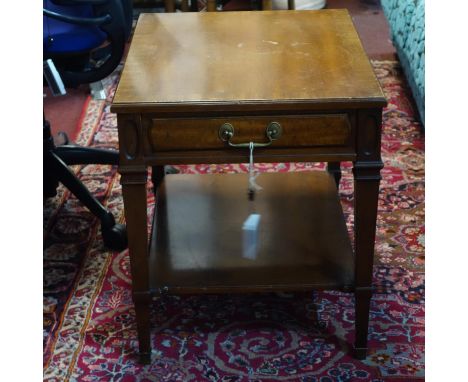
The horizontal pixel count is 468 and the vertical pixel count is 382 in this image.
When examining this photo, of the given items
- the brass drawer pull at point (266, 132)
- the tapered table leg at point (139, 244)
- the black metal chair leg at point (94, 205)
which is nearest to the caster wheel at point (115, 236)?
the black metal chair leg at point (94, 205)

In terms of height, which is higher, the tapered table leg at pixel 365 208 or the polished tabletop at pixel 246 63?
the polished tabletop at pixel 246 63

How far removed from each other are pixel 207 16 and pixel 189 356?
2.77 feet

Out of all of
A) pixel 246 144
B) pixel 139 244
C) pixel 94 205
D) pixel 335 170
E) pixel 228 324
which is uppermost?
pixel 246 144

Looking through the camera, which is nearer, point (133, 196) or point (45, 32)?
point (133, 196)

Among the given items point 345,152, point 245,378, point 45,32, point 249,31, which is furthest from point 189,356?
point 45,32

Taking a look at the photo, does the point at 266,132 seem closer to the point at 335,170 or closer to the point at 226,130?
the point at 226,130

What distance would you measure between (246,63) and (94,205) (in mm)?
765

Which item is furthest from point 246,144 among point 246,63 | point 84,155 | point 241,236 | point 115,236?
point 84,155

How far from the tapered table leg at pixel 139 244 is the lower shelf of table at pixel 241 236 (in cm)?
4

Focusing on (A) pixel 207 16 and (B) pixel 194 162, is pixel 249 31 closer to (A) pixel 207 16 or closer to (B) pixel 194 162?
(A) pixel 207 16

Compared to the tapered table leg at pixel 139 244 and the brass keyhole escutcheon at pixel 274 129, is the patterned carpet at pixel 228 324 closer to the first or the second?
the tapered table leg at pixel 139 244

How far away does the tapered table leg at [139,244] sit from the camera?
4.82 ft

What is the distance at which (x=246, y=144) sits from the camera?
56.2 inches

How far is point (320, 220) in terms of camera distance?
1.83m
